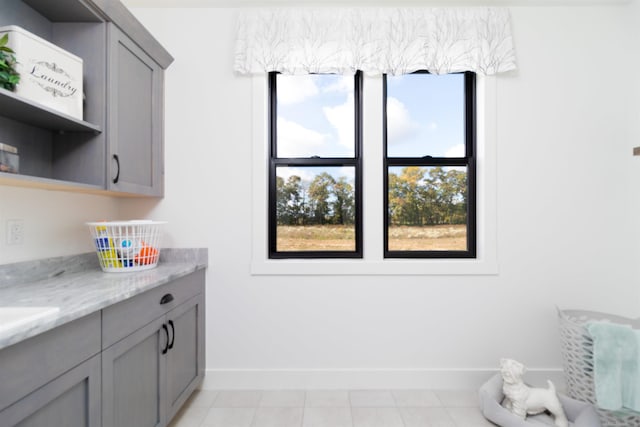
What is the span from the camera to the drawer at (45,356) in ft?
2.69

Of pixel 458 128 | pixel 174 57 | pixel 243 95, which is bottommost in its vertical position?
pixel 458 128

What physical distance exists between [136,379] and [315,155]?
1.60m

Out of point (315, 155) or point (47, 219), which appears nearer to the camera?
point (47, 219)

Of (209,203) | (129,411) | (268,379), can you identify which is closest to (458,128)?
(209,203)

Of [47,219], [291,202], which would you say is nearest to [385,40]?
[291,202]

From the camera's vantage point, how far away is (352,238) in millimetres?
2273

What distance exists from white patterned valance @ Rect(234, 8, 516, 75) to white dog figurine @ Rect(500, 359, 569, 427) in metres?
1.79

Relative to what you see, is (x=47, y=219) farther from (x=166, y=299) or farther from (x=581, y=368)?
(x=581, y=368)

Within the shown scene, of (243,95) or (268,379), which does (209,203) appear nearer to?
(243,95)

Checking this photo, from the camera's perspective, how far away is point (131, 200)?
216 cm

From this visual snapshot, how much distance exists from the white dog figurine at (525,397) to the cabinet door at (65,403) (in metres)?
1.94

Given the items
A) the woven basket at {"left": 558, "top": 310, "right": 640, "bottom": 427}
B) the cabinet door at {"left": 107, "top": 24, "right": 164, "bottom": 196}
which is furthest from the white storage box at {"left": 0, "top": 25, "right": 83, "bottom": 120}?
the woven basket at {"left": 558, "top": 310, "right": 640, "bottom": 427}

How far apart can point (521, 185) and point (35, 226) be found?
9.01 ft

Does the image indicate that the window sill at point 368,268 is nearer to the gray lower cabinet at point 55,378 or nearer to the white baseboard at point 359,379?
the white baseboard at point 359,379
